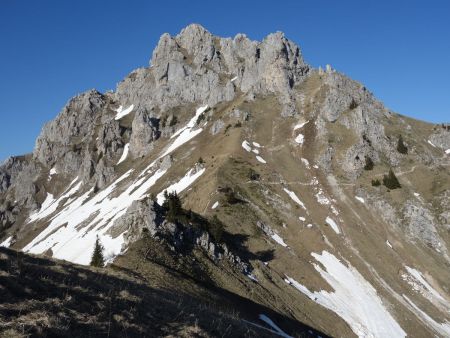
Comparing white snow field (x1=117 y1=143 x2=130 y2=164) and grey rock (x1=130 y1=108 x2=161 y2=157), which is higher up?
grey rock (x1=130 y1=108 x2=161 y2=157)

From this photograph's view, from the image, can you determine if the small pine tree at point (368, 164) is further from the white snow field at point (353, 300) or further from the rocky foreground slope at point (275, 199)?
the white snow field at point (353, 300)

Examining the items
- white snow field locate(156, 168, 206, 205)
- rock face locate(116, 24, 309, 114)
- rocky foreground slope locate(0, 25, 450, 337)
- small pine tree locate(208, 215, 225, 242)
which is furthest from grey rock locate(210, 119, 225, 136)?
small pine tree locate(208, 215, 225, 242)

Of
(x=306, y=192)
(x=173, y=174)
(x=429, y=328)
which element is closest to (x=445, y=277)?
(x=429, y=328)

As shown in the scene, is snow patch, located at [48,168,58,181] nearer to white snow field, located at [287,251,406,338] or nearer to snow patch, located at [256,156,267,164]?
snow patch, located at [256,156,267,164]

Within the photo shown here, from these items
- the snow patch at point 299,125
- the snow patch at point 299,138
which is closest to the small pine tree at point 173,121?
→ the snow patch at point 299,125

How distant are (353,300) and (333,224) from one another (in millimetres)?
23053

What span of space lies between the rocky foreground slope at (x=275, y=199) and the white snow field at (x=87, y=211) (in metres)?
0.78

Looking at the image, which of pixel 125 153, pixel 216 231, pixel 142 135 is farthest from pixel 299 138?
pixel 125 153

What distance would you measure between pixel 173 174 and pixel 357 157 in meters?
49.2

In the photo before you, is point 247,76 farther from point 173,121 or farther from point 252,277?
point 252,277

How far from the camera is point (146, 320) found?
50.9 feet

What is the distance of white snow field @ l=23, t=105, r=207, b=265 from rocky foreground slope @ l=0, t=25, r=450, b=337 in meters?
0.78

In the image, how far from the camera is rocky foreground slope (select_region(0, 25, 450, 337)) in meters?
53.1

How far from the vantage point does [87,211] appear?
12562 centimetres
